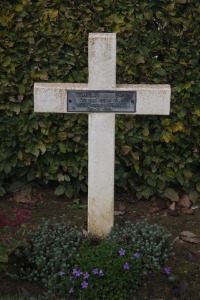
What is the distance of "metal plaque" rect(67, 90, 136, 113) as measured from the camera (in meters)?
4.48

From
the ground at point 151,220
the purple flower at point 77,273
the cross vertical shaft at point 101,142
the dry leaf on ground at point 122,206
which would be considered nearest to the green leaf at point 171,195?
the ground at point 151,220

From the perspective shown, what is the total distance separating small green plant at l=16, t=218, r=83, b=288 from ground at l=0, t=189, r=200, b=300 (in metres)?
0.11

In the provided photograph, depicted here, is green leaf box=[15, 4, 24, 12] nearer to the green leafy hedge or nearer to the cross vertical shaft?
the green leafy hedge

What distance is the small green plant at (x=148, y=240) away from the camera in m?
4.51

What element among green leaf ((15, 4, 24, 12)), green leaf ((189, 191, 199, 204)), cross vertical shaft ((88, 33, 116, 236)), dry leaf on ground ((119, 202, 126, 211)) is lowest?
dry leaf on ground ((119, 202, 126, 211))

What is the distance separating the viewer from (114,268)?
4184 millimetres

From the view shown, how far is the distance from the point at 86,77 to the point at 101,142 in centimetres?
95

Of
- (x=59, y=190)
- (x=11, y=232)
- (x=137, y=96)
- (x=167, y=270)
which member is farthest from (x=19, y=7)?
(x=167, y=270)

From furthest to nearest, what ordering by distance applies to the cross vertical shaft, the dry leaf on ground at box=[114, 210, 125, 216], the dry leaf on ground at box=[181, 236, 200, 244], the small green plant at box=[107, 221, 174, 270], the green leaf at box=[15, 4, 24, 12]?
the dry leaf on ground at box=[114, 210, 125, 216], the green leaf at box=[15, 4, 24, 12], the dry leaf on ground at box=[181, 236, 200, 244], the small green plant at box=[107, 221, 174, 270], the cross vertical shaft

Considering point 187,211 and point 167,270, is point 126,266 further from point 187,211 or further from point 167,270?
point 187,211

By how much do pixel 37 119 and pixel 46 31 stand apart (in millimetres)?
718

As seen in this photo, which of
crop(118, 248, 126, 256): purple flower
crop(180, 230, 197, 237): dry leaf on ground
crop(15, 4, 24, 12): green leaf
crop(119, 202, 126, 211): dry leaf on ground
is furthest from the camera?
crop(119, 202, 126, 211): dry leaf on ground

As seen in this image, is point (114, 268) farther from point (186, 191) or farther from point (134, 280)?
point (186, 191)

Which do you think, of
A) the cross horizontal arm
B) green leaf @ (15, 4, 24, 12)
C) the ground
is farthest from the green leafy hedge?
the cross horizontal arm
